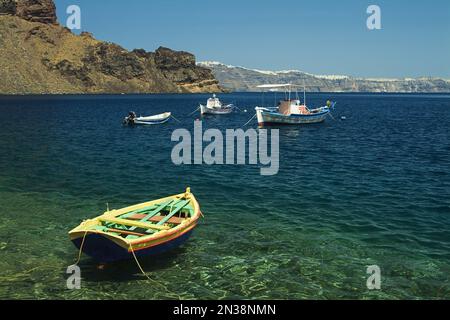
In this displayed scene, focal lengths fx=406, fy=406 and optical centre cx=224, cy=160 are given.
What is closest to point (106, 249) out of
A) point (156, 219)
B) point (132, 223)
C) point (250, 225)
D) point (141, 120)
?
point (132, 223)

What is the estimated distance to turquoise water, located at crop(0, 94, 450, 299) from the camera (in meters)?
13.6

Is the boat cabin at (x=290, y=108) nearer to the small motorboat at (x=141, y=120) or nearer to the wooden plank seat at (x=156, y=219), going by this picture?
the small motorboat at (x=141, y=120)

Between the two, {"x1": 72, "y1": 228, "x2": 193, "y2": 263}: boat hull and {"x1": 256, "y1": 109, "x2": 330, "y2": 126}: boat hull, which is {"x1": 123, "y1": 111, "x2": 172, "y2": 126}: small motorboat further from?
{"x1": 72, "y1": 228, "x2": 193, "y2": 263}: boat hull

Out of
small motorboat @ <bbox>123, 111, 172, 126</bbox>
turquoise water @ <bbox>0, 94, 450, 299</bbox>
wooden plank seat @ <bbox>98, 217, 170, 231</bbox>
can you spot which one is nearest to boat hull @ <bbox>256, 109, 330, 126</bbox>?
small motorboat @ <bbox>123, 111, 172, 126</bbox>

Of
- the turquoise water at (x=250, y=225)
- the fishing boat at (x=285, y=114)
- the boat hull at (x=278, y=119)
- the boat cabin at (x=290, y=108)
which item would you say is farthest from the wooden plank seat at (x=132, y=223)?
the boat cabin at (x=290, y=108)

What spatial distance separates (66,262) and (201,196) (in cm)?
1039

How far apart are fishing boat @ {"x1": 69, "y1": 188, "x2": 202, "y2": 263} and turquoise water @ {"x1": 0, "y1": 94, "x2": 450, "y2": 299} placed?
2.52 feet

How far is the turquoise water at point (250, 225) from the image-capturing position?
13555 millimetres

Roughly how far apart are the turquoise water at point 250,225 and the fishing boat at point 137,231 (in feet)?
2.52

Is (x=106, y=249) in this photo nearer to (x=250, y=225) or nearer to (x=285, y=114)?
(x=250, y=225)

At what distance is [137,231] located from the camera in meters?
16.0
